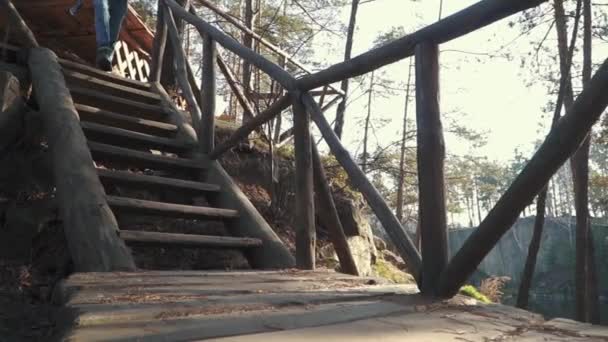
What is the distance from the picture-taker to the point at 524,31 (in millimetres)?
10898

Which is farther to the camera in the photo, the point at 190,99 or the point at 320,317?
the point at 190,99

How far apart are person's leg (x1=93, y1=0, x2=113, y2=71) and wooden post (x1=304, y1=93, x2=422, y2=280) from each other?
2.32 metres

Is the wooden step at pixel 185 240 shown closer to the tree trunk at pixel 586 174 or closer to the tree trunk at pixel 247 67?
the tree trunk at pixel 247 67

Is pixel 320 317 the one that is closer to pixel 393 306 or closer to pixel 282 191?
pixel 393 306

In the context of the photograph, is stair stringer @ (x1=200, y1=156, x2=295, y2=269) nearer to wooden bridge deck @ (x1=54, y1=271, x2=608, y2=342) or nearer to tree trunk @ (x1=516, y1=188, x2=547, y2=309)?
wooden bridge deck @ (x1=54, y1=271, x2=608, y2=342)

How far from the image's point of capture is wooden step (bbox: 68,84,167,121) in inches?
159

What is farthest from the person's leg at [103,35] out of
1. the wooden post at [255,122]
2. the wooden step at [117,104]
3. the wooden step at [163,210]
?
the wooden step at [163,210]

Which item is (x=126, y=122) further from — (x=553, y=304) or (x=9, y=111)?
(x=553, y=304)

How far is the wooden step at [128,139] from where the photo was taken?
3500 millimetres

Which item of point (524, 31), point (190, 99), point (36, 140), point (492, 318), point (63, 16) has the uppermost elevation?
point (524, 31)

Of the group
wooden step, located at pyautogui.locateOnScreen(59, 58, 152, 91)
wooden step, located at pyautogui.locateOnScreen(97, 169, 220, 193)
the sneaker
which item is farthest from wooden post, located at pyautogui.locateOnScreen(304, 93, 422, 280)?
wooden step, located at pyautogui.locateOnScreen(59, 58, 152, 91)

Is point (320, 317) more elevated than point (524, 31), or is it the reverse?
point (524, 31)

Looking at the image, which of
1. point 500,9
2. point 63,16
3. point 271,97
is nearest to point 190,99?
point 271,97

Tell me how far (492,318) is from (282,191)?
3536 mm
